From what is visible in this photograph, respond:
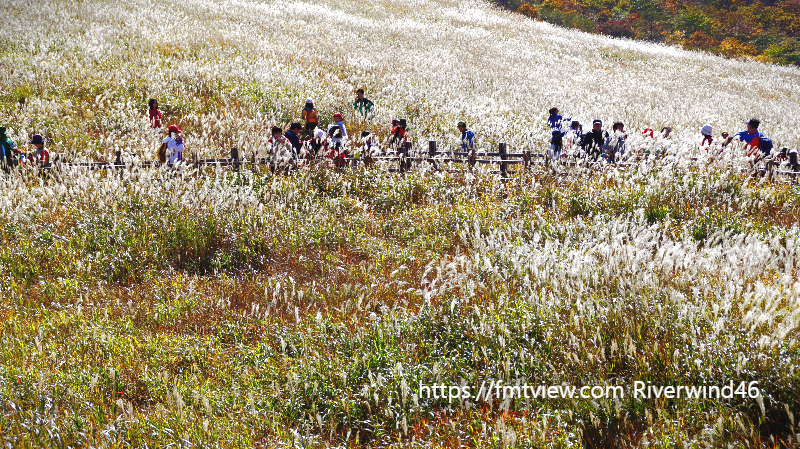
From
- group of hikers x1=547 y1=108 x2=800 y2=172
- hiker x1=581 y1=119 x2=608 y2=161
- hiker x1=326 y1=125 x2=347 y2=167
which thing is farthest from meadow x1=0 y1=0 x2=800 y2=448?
hiker x1=581 y1=119 x2=608 y2=161

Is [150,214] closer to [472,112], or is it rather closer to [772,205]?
[772,205]

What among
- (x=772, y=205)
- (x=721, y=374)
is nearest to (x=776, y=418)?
(x=721, y=374)

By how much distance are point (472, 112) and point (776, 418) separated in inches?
576

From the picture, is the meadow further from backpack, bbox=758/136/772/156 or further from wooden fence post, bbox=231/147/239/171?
backpack, bbox=758/136/772/156

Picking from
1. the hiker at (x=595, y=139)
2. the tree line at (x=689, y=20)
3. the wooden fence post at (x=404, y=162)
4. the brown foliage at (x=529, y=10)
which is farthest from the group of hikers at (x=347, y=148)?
the tree line at (x=689, y=20)

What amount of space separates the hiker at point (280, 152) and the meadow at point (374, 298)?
0.50 metres

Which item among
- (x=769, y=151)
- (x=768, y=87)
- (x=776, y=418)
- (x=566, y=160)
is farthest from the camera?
(x=768, y=87)

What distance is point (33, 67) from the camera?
15.1 m

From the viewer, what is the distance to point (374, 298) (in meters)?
4.40

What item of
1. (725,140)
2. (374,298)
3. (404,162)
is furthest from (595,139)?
(374,298)

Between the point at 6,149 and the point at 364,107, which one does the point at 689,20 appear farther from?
the point at 6,149

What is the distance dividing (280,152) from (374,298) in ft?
18.7

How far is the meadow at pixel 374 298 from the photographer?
108 inches

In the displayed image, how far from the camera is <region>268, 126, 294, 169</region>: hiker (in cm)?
866
